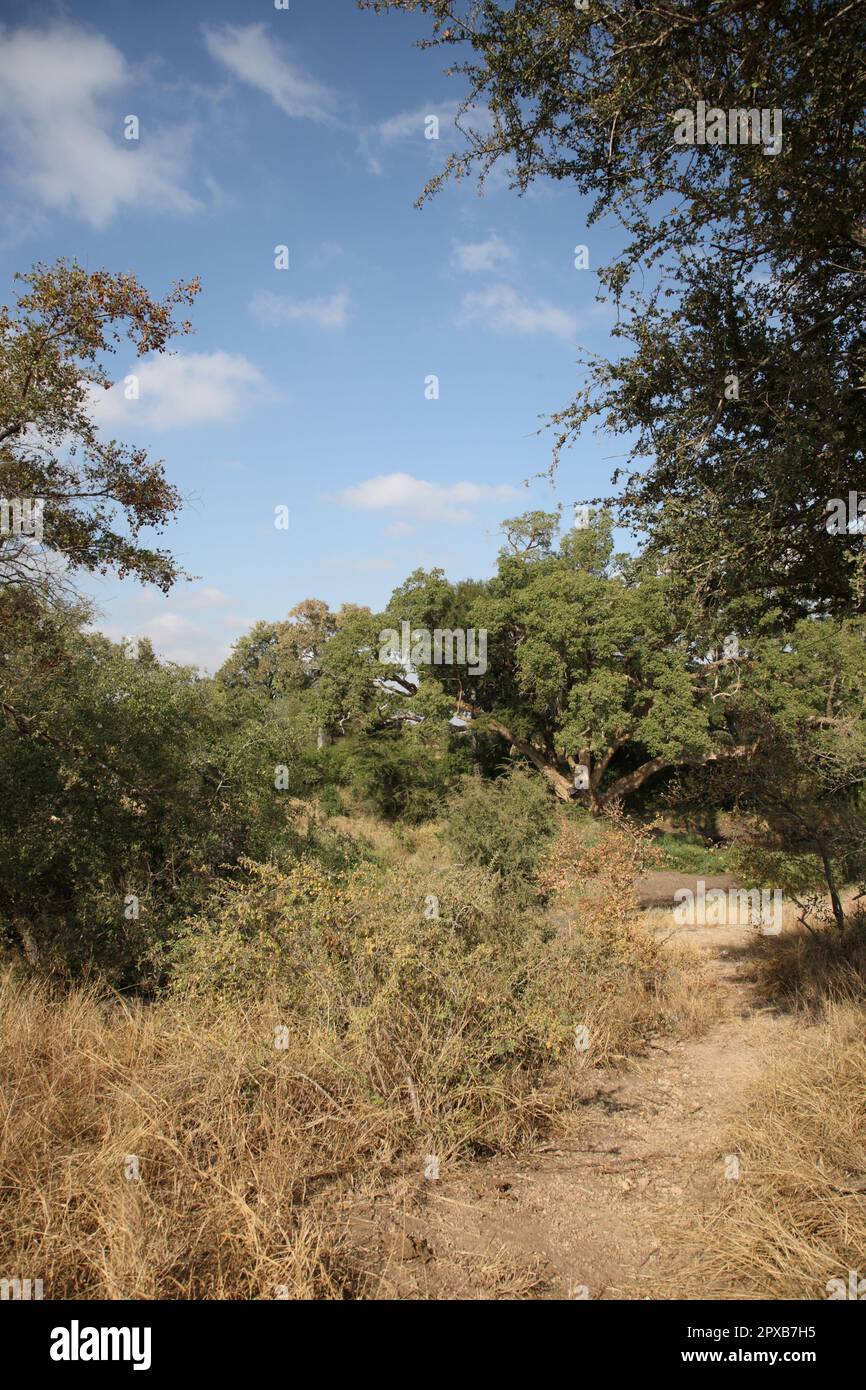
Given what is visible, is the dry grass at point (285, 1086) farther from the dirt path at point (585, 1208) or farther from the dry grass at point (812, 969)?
the dry grass at point (812, 969)

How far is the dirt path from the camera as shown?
3436mm

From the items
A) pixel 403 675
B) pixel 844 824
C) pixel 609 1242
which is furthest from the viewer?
pixel 403 675

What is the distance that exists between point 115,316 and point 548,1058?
25.8ft

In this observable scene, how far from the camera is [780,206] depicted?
17.8 ft

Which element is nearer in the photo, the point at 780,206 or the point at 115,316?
the point at 780,206

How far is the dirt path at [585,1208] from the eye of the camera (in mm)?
3436

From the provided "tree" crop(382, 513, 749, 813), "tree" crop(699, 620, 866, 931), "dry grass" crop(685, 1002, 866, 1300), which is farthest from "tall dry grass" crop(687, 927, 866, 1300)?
"tree" crop(382, 513, 749, 813)

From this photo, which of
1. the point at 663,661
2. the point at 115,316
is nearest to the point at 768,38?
the point at 115,316

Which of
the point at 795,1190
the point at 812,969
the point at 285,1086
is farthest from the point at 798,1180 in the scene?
the point at 812,969

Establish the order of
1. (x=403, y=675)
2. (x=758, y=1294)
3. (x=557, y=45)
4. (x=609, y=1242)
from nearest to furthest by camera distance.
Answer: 1. (x=758, y=1294)
2. (x=609, y=1242)
3. (x=557, y=45)
4. (x=403, y=675)

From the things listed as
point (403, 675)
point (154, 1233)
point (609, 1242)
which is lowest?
point (609, 1242)

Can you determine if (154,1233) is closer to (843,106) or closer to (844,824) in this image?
(843,106)

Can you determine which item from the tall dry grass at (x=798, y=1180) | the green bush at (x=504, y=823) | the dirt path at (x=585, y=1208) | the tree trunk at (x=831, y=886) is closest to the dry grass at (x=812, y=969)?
the tree trunk at (x=831, y=886)

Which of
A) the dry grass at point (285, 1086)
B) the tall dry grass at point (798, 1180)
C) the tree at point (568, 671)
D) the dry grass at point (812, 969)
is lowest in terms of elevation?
the dry grass at point (812, 969)
